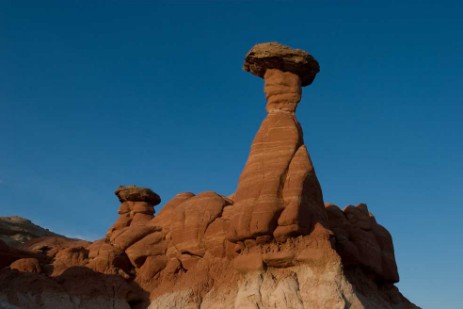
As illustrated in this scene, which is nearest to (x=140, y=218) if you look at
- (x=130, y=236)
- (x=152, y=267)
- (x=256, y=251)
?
(x=130, y=236)

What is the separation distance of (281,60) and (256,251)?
9.73 m

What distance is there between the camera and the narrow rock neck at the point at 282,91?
3053cm

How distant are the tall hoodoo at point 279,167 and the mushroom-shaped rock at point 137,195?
16654 millimetres

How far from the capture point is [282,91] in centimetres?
3062

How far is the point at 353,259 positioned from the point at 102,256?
13369 millimetres

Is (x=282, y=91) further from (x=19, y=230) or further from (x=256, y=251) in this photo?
(x=19, y=230)

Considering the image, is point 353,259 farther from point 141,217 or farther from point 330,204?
point 141,217

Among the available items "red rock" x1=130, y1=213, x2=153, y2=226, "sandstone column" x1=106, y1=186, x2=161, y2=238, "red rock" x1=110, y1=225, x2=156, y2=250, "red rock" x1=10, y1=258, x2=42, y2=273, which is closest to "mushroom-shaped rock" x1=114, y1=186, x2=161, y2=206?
"sandstone column" x1=106, y1=186, x2=161, y2=238

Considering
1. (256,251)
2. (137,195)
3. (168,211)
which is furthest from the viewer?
(137,195)

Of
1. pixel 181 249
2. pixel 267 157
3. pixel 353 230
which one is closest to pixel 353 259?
pixel 353 230

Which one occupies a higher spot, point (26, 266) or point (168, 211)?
point (168, 211)

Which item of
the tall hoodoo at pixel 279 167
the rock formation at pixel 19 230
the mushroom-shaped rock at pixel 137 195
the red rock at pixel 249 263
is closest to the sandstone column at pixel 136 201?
the mushroom-shaped rock at pixel 137 195

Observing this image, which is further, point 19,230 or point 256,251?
point 19,230

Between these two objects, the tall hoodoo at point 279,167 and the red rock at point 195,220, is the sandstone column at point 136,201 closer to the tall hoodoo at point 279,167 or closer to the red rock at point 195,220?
the red rock at point 195,220
